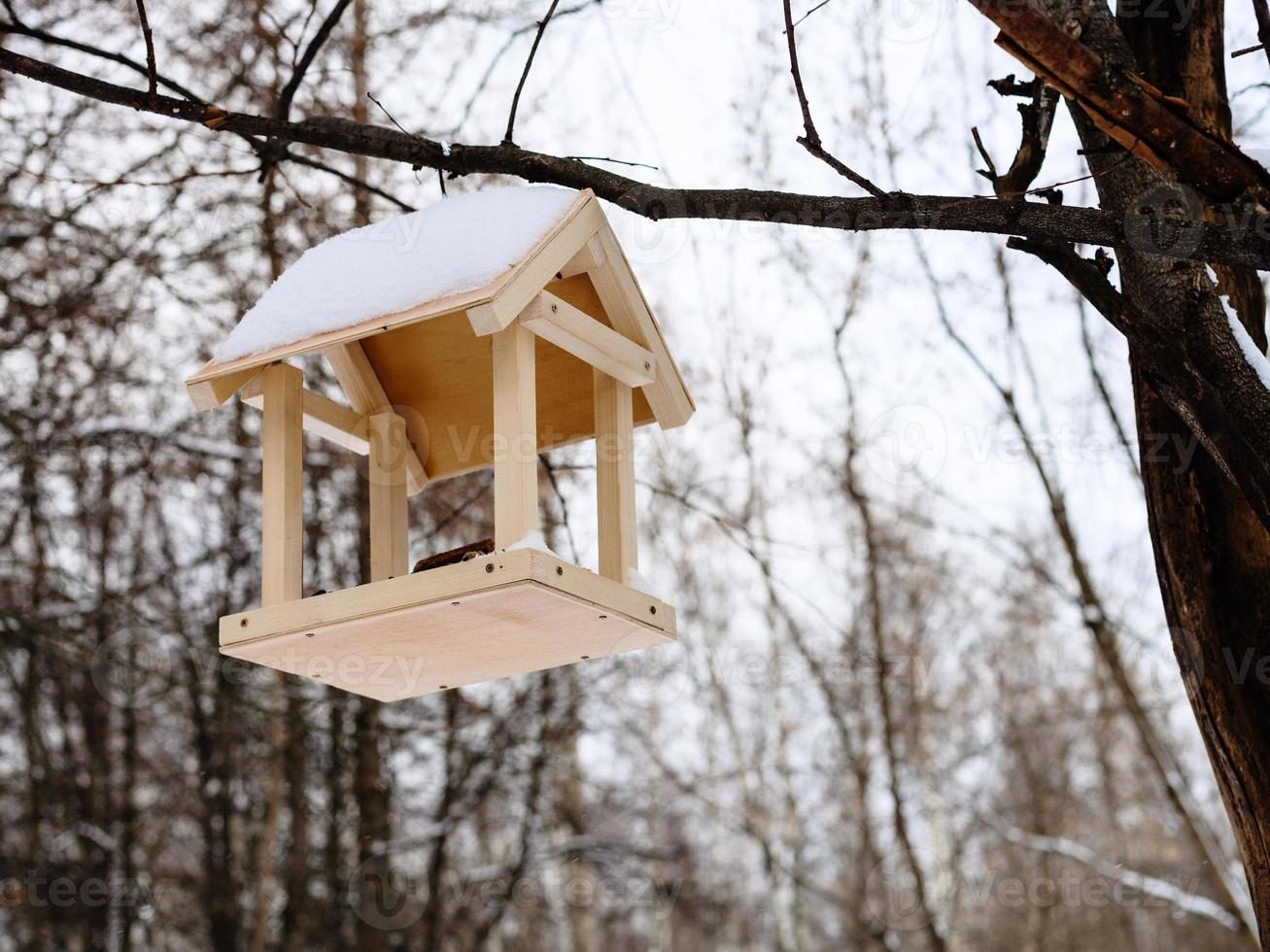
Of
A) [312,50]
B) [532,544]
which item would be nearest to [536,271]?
[532,544]

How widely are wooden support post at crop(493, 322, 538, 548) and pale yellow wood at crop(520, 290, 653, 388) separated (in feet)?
0.15

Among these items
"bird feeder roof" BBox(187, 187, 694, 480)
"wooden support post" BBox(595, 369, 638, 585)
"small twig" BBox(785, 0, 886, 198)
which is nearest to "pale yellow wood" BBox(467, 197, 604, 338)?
"bird feeder roof" BBox(187, 187, 694, 480)

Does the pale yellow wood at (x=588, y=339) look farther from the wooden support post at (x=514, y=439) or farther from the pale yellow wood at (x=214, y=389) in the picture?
the pale yellow wood at (x=214, y=389)

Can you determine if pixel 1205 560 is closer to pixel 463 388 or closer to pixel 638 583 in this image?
pixel 638 583

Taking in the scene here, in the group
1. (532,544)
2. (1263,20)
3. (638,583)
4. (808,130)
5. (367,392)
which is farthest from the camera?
(367,392)

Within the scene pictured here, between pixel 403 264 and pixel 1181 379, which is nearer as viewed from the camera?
pixel 1181 379

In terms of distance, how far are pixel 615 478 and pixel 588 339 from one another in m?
0.29

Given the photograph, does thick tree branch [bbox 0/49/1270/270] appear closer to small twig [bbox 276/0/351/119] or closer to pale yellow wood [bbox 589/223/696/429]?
pale yellow wood [bbox 589/223/696/429]

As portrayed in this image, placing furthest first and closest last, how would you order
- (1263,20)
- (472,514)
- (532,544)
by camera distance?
(472,514)
(1263,20)
(532,544)

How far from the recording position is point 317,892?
7.57m

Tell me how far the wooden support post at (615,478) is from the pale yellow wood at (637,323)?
3.9 inches

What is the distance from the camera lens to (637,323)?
8.60ft

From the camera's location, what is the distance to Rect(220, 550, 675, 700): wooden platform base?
2078mm

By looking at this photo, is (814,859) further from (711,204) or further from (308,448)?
(711,204)
